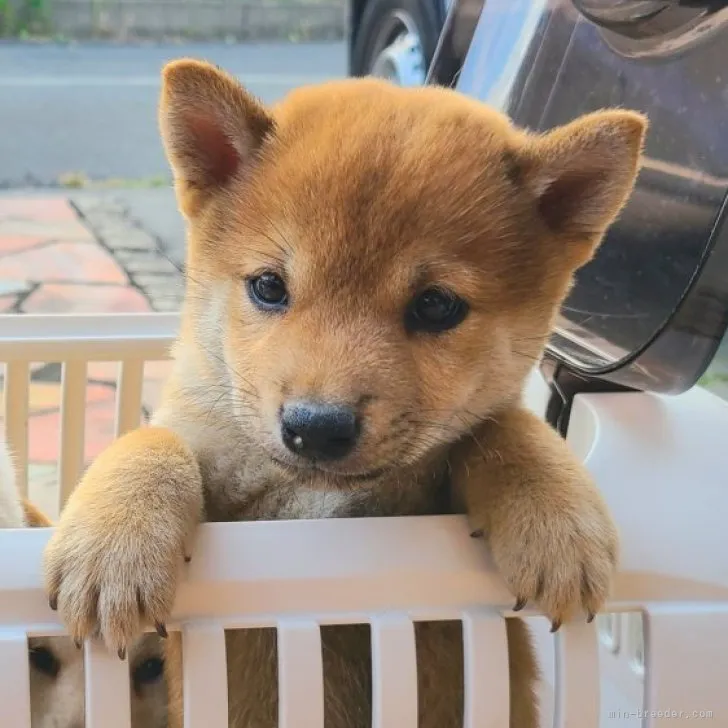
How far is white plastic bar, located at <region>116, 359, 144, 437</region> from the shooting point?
1.56 metres

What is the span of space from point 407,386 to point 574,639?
0.27 metres

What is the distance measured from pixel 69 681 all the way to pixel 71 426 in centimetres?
57

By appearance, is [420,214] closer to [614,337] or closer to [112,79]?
[614,337]

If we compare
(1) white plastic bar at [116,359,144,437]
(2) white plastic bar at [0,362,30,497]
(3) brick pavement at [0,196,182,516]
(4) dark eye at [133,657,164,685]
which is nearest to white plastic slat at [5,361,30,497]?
(2) white plastic bar at [0,362,30,497]

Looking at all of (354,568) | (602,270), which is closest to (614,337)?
(602,270)

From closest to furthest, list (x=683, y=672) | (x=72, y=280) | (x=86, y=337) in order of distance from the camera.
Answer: (x=683, y=672) → (x=86, y=337) → (x=72, y=280)

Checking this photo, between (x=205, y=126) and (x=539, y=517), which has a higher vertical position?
(x=205, y=126)

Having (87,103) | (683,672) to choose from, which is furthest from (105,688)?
(87,103)

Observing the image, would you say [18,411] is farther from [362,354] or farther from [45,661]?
[362,354]

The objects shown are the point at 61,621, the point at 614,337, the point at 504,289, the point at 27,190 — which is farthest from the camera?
the point at 27,190

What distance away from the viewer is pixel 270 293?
94cm

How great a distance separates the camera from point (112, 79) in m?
3.46

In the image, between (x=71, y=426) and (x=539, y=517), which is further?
(x=71, y=426)

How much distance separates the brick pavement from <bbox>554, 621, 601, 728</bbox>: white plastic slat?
4.14 feet
